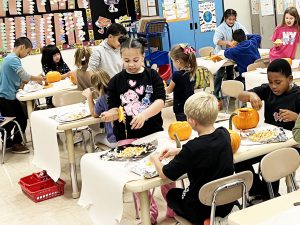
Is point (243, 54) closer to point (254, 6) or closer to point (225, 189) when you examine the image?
point (254, 6)

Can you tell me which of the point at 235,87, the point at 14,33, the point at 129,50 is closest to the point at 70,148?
the point at 129,50

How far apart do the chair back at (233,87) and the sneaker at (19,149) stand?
2.69 m

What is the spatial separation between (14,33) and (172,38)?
10.1ft

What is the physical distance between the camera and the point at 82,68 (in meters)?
5.52

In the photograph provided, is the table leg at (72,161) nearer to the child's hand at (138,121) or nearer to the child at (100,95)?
the child at (100,95)

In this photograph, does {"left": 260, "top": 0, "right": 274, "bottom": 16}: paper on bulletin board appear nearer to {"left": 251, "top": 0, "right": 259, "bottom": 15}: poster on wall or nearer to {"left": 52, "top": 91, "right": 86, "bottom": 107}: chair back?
{"left": 251, "top": 0, "right": 259, "bottom": 15}: poster on wall

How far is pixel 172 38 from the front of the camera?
31.3ft

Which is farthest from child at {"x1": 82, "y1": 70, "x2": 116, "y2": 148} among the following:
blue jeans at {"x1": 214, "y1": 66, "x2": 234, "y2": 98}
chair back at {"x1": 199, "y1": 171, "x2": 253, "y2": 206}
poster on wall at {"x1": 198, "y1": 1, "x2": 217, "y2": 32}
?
poster on wall at {"x1": 198, "y1": 1, "x2": 217, "y2": 32}

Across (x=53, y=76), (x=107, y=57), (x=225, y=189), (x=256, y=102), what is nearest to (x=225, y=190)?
(x=225, y=189)

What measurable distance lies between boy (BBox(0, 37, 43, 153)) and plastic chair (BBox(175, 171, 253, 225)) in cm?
404

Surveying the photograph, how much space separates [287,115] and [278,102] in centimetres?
17

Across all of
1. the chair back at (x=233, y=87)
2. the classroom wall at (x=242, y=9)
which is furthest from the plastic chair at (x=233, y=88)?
the classroom wall at (x=242, y=9)

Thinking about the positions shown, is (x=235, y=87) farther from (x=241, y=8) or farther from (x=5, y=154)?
(x=241, y=8)

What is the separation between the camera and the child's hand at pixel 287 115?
128 inches
